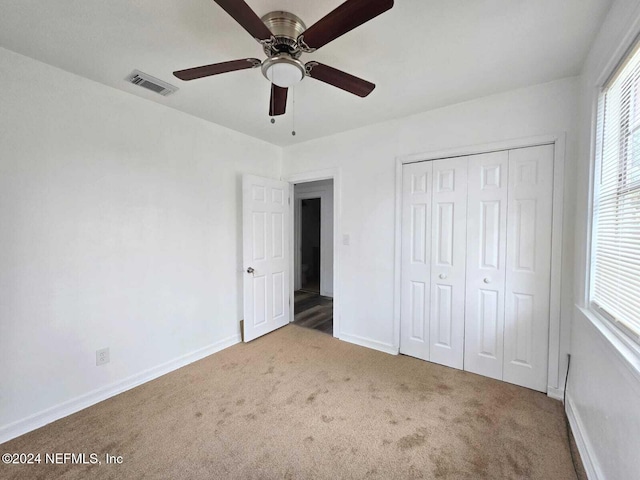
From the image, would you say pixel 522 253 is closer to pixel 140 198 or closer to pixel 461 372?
pixel 461 372

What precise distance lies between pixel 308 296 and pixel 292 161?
2731 mm

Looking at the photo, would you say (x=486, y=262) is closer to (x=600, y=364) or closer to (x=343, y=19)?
(x=600, y=364)

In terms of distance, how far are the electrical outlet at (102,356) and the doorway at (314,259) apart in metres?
2.14

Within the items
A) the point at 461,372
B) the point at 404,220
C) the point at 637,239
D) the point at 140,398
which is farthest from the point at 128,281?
the point at 637,239

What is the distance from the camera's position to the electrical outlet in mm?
2150

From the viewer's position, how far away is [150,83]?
2129mm

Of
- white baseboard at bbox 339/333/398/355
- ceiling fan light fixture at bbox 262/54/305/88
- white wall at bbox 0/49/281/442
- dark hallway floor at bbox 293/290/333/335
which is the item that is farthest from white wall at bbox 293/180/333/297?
ceiling fan light fixture at bbox 262/54/305/88

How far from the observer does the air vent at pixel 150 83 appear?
2.02 meters

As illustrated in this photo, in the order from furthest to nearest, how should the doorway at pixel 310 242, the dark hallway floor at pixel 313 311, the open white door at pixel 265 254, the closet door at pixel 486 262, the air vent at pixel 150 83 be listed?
the doorway at pixel 310 242, the dark hallway floor at pixel 313 311, the open white door at pixel 265 254, the closet door at pixel 486 262, the air vent at pixel 150 83

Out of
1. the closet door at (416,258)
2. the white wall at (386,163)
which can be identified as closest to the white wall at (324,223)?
the white wall at (386,163)

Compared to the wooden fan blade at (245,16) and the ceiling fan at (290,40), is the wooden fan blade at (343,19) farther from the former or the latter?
the wooden fan blade at (245,16)

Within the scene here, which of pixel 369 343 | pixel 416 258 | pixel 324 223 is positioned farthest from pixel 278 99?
pixel 324 223

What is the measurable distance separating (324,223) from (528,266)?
3.60 meters

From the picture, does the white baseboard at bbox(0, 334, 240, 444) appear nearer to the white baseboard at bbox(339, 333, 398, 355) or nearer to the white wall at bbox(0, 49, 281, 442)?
the white wall at bbox(0, 49, 281, 442)
